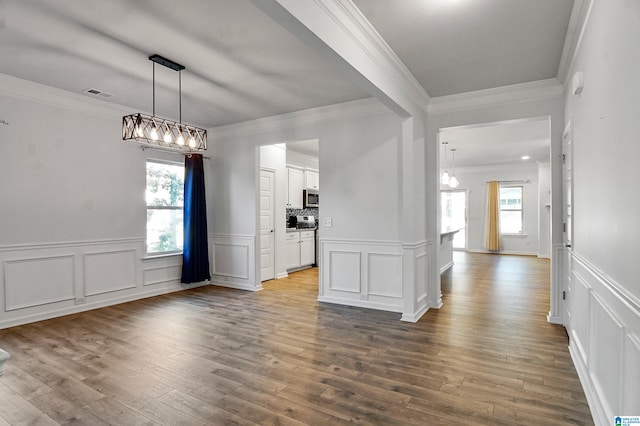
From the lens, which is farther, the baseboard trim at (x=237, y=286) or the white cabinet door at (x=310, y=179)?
the white cabinet door at (x=310, y=179)

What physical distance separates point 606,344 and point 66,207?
5365mm

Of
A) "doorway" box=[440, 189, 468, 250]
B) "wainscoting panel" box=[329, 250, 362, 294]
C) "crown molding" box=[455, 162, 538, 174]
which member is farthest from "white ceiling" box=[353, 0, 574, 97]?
"doorway" box=[440, 189, 468, 250]

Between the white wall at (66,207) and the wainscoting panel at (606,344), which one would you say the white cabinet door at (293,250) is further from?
the wainscoting panel at (606,344)

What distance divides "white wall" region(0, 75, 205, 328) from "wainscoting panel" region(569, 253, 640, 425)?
17.3ft

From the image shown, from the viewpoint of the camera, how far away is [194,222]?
5.67 m

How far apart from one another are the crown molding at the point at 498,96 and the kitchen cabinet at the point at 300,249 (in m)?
3.89

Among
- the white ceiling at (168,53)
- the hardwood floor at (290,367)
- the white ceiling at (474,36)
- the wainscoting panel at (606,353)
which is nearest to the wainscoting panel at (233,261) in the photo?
the hardwood floor at (290,367)

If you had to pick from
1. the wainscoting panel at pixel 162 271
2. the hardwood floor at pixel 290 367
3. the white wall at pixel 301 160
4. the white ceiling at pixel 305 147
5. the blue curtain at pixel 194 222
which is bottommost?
the hardwood floor at pixel 290 367

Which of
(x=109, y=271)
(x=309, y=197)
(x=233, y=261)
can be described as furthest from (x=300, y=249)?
(x=109, y=271)

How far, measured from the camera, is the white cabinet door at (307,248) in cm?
753

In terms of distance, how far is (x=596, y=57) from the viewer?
2.05m

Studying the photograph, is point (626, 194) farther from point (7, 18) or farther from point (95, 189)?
point (95, 189)

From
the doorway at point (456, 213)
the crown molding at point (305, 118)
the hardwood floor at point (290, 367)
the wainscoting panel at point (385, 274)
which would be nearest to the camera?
the hardwood floor at point (290, 367)

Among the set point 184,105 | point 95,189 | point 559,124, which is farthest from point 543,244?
point 95,189
